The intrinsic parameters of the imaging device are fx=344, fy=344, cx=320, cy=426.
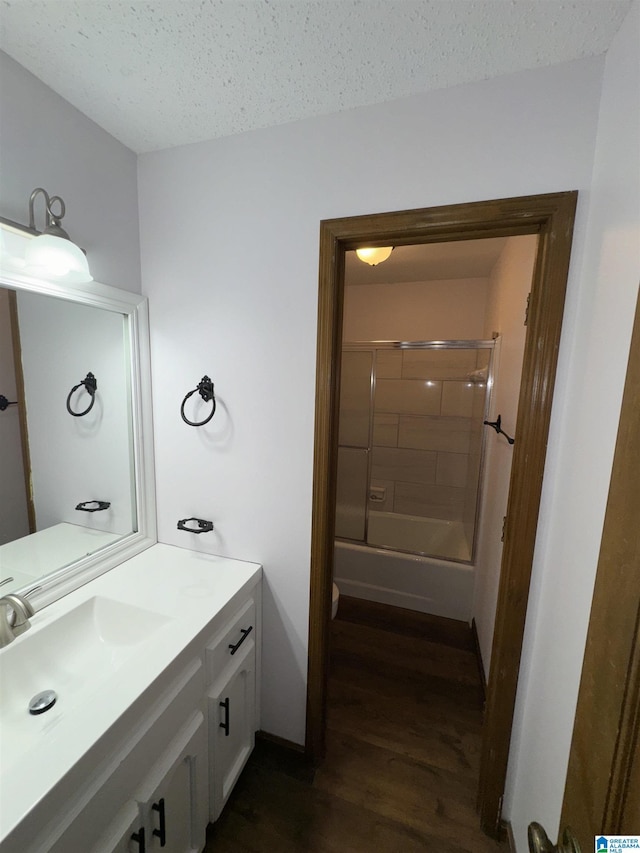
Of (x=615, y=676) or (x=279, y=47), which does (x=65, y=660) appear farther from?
(x=279, y=47)

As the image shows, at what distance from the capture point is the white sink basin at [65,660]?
863mm

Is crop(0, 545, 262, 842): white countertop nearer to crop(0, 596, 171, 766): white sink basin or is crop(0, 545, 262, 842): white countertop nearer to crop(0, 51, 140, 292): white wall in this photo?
crop(0, 596, 171, 766): white sink basin

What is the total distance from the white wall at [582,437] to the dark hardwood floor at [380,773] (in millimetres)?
333

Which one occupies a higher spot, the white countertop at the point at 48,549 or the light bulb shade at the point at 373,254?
the light bulb shade at the point at 373,254

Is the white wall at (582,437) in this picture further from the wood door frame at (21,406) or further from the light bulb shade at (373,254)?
the wood door frame at (21,406)

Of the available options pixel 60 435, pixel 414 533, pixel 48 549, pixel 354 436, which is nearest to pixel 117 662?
pixel 48 549

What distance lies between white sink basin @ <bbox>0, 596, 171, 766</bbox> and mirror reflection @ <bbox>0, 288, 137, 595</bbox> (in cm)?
19

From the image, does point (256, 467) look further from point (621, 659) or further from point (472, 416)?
point (472, 416)

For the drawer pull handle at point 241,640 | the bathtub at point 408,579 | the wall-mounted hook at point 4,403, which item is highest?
the wall-mounted hook at point 4,403

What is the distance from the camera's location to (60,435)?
1.26 meters

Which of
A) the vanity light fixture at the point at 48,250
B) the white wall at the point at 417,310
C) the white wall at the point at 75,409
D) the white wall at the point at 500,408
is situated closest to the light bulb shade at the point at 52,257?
the vanity light fixture at the point at 48,250

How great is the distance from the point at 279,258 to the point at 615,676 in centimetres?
134

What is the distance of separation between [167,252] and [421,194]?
38.9 inches

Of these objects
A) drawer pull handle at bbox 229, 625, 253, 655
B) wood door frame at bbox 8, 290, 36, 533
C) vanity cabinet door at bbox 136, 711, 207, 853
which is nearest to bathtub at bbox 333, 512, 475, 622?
drawer pull handle at bbox 229, 625, 253, 655
